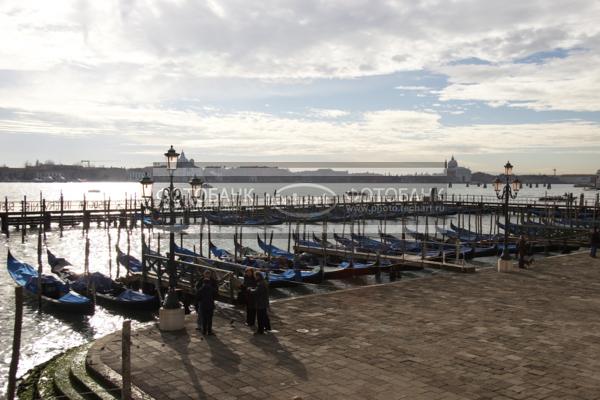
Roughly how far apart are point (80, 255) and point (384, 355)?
29.9m

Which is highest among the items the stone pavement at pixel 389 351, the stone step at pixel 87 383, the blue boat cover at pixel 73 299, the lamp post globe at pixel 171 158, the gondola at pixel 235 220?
the lamp post globe at pixel 171 158

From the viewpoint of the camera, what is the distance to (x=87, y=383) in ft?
29.0

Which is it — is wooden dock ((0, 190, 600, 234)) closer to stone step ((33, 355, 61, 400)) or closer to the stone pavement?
the stone pavement

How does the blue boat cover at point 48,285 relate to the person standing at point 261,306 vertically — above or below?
below

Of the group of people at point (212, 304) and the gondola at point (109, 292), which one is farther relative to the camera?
the gondola at point (109, 292)

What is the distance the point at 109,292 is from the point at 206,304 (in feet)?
35.7

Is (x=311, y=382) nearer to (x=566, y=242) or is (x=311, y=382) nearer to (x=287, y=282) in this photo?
(x=287, y=282)

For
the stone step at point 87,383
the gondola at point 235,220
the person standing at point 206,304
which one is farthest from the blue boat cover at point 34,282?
the gondola at point 235,220

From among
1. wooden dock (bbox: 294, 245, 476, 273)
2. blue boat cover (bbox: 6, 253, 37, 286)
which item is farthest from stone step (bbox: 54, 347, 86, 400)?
wooden dock (bbox: 294, 245, 476, 273)

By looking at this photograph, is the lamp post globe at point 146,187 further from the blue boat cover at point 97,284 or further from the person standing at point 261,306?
the blue boat cover at point 97,284

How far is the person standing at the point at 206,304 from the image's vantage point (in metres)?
11.0

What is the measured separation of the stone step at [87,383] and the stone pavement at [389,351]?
0.87 ft

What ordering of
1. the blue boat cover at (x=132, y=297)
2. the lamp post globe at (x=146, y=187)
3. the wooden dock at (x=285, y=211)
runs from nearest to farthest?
the lamp post globe at (x=146, y=187) < the blue boat cover at (x=132, y=297) < the wooden dock at (x=285, y=211)

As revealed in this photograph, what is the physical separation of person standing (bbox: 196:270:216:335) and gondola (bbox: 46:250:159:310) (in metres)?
7.68
